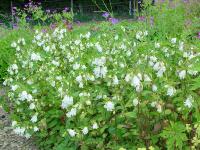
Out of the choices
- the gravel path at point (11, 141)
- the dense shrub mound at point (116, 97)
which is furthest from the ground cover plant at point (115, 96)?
the gravel path at point (11, 141)

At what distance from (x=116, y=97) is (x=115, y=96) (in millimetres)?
15

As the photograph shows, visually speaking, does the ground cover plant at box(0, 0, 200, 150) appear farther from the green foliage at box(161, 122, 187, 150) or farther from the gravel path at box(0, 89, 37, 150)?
the gravel path at box(0, 89, 37, 150)

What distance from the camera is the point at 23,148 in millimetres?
4531

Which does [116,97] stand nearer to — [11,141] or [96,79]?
[96,79]

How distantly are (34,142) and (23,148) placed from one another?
12 centimetres

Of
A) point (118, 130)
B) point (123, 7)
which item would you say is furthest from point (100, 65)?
point (123, 7)

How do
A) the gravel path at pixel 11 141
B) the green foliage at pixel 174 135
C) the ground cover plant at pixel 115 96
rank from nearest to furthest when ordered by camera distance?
the green foliage at pixel 174 135, the ground cover plant at pixel 115 96, the gravel path at pixel 11 141

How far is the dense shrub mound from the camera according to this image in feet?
10.1

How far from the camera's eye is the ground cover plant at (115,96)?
3062 mm

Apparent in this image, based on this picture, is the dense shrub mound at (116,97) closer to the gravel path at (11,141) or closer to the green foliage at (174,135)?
the green foliage at (174,135)

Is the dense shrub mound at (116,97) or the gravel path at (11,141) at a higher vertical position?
the dense shrub mound at (116,97)

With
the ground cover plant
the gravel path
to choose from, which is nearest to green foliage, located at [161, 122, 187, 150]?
the ground cover plant

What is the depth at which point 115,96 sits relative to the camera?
320 cm

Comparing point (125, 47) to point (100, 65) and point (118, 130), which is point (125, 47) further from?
point (118, 130)
